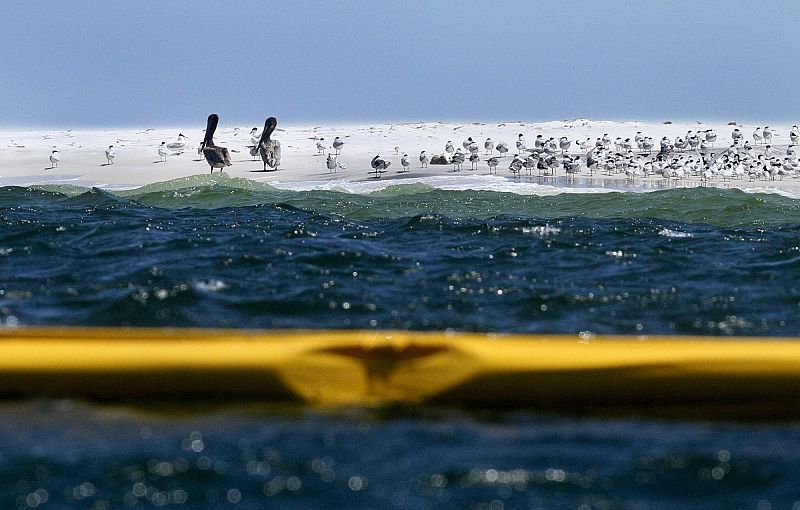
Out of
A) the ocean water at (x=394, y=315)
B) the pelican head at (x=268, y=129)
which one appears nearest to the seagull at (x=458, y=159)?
the pelican head at (x=268, y=129)

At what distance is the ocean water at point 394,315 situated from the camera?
14.4ft

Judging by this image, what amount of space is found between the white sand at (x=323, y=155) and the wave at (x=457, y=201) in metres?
1.44

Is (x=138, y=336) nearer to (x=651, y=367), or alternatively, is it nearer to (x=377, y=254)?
(x=651, y=367)

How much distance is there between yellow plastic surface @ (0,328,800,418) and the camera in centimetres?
529

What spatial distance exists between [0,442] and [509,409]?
228cm

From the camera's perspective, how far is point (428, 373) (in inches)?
209

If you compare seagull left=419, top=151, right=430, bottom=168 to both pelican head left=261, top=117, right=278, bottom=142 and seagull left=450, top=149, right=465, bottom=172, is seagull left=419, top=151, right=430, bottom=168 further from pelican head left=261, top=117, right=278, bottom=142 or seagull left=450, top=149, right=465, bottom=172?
pelican head left=261, top=117, right=278, bottom=142

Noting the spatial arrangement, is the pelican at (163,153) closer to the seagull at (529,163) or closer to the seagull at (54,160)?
the seagull at (54,160)

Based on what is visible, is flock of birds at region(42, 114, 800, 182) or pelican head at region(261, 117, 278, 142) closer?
flock of birds at region(42, 114, 800, 182)

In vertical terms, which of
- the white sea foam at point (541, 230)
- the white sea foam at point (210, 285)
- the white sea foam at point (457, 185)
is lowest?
the white sea foam at point (457, 185)

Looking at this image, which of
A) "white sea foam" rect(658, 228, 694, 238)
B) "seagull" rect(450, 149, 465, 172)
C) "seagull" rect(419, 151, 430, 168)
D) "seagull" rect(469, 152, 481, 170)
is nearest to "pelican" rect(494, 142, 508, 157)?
"seagull" rect(469, 152, 481, 170)

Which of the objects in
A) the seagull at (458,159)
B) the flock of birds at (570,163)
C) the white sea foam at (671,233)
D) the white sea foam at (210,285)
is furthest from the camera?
the seagull at (458,159)

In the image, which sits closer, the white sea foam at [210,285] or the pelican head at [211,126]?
the white sea foam at [210,285]

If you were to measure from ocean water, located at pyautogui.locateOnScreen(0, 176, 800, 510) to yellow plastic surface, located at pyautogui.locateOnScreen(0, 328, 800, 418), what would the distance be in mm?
118
